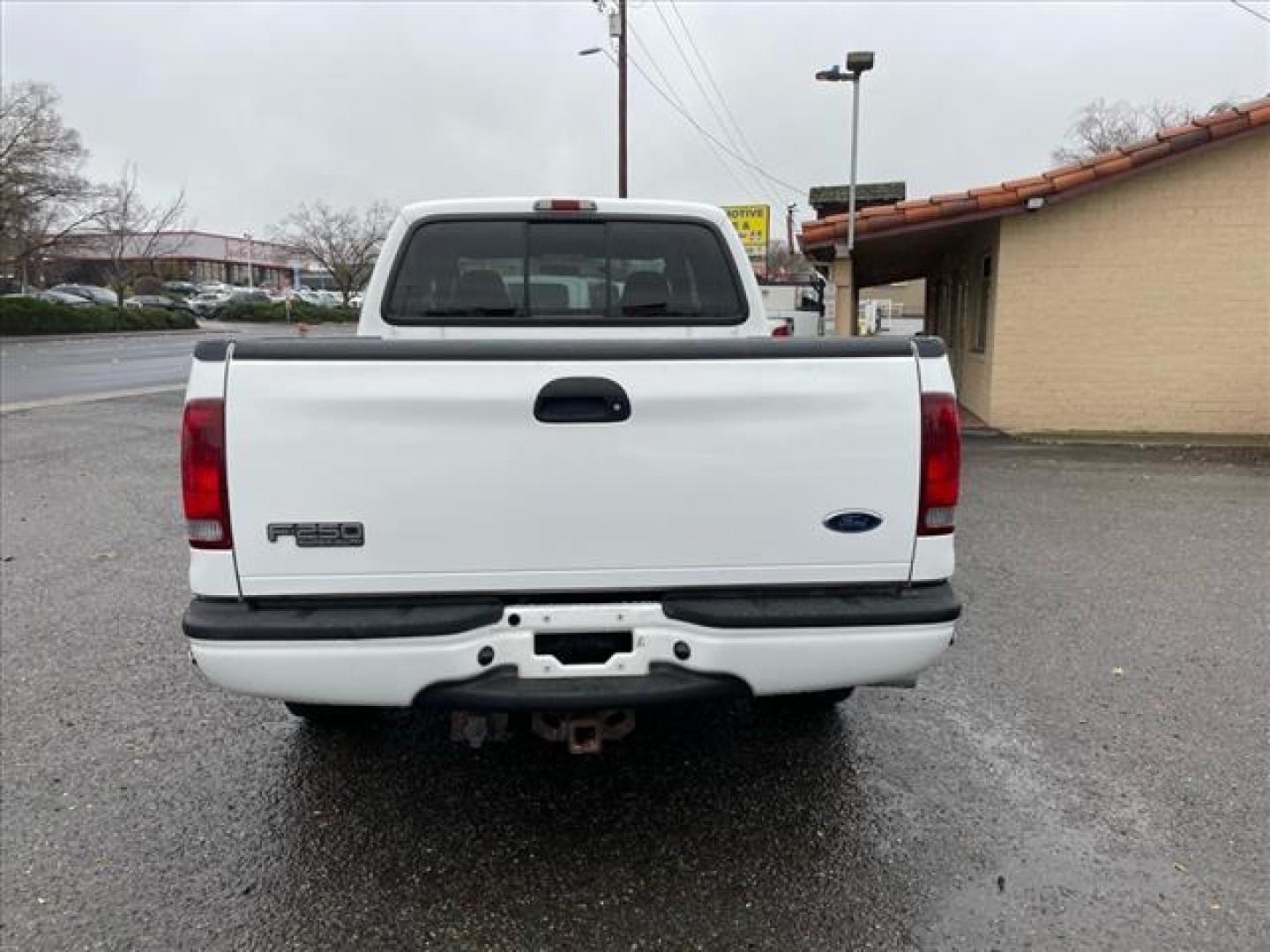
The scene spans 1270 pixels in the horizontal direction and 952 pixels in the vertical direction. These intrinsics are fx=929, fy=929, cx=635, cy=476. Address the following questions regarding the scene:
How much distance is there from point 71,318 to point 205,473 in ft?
142

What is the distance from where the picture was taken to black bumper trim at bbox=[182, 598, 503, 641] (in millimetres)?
2430

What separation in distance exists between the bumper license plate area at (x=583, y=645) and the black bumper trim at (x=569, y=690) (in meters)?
0.08

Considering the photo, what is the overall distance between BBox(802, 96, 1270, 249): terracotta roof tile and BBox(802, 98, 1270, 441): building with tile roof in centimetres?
2

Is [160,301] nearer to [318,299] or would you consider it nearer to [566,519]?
[318,299]

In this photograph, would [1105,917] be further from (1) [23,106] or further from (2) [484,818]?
(1) [23,106]

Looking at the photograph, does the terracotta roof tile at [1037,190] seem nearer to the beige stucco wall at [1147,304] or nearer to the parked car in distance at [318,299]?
the beige stucco wall at [1147,304]

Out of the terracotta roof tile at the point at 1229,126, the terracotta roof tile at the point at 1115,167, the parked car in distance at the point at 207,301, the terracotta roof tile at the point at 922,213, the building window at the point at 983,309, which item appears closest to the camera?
the terracotta roof tile at the point at 1229,126

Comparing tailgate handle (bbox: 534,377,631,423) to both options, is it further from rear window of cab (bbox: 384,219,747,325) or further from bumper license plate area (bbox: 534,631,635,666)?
rear window of cab (bbox: 384,219,747,325)

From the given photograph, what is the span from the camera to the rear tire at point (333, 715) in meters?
3.47

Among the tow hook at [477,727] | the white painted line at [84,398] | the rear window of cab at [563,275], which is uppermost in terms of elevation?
the rear window of cab at [563,275]

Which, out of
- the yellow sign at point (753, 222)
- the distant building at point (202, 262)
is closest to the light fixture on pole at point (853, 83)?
the yellow sign at point (753, 222)

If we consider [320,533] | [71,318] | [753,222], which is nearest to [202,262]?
[71,318]

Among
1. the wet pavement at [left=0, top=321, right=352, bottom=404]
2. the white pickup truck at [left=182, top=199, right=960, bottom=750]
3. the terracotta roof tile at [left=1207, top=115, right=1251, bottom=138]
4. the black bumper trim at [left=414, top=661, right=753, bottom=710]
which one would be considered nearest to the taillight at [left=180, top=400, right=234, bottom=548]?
the white pickup truck at [left=182, top=199, right=960, bottom=750]

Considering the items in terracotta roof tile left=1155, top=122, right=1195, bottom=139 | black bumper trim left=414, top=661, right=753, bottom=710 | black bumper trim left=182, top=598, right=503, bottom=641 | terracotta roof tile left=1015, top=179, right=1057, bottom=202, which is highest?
terracotta roof tile left=1155, top=122, right=1195, bottom=139
